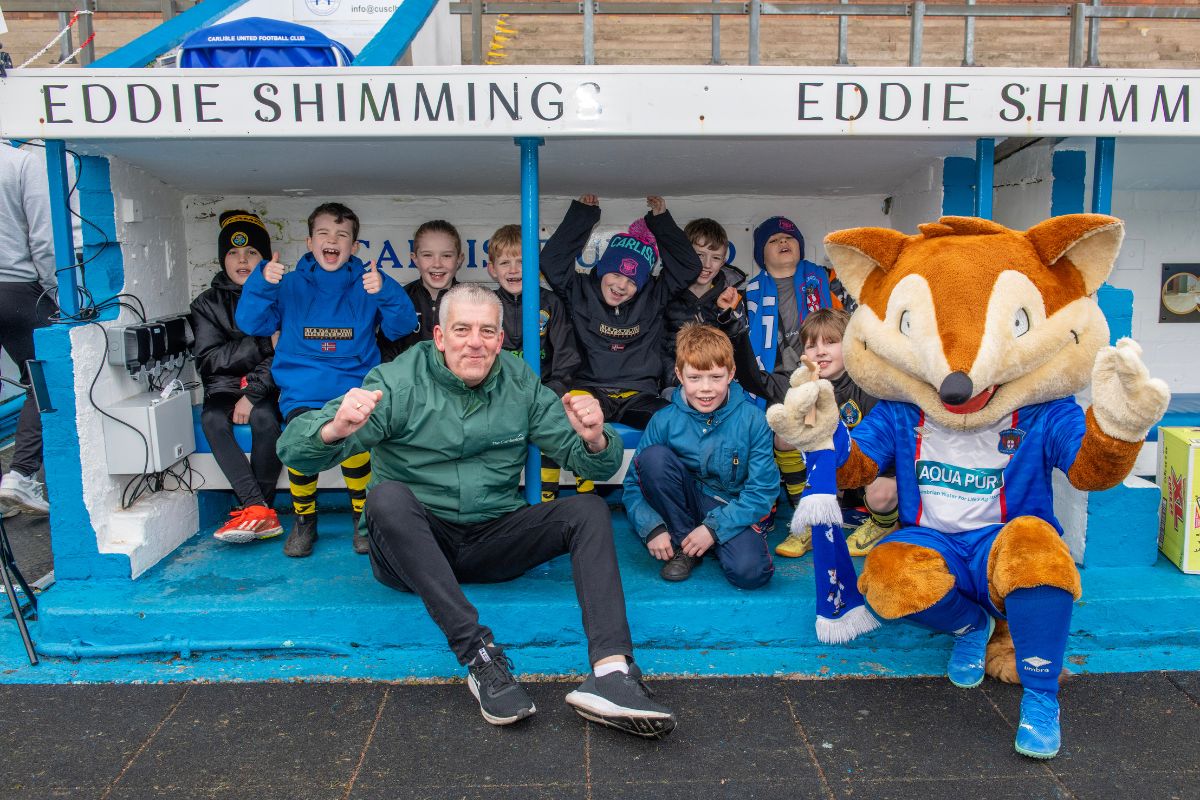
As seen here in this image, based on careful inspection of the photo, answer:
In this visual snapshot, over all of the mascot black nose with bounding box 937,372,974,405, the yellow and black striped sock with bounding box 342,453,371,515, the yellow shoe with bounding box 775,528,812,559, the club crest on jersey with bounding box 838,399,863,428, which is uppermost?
the mascot black nose with bounding box 937,372,974,405

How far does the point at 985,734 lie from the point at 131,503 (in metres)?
3.17

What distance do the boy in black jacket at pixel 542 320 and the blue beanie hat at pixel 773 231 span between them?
3.65 ft

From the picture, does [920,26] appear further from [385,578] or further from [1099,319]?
[385,578]

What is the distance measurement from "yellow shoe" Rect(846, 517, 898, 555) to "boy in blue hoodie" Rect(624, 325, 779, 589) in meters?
0.48

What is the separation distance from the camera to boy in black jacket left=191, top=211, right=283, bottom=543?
419cm

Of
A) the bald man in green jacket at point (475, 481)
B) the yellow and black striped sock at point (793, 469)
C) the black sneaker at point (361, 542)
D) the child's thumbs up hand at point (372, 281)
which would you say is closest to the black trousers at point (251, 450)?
the black sneaker at point (361, 542)

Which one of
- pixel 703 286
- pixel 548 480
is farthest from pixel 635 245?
pixel 548 480

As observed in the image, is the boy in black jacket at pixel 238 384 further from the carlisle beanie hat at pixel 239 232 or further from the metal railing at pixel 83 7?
the metal railing at pixel 83 7

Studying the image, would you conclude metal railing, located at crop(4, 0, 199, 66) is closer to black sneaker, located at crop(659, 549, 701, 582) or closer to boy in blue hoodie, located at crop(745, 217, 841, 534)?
boy in blue hoodie, located at crop(745, 217, 841, 534)

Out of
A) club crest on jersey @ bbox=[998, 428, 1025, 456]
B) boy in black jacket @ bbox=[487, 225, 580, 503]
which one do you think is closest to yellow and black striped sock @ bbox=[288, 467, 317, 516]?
boy in black jacket @ bbox=[487, 225, 580, 503]

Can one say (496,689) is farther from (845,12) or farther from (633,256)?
(845,12)

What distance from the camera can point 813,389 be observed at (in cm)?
277

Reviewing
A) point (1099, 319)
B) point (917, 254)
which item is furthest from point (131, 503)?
point (1099, 319)

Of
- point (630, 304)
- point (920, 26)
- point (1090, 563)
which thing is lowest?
point (1090, 563)
